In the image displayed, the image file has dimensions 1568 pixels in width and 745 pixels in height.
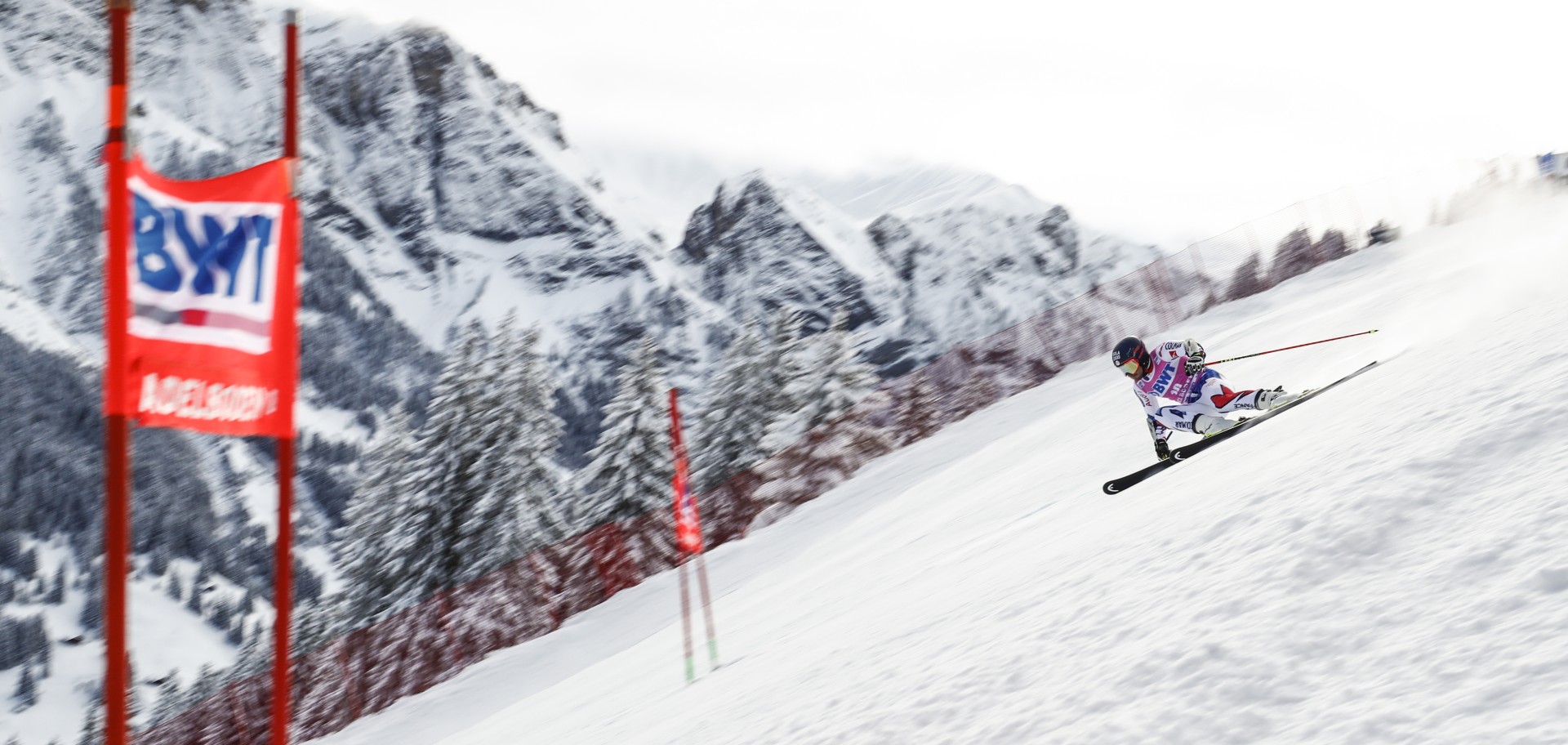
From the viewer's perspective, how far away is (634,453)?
95.9 ft

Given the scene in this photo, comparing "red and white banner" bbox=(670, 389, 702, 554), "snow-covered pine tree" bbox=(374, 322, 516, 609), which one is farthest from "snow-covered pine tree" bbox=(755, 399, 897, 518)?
"red and white banner" bbox=(670, 389, 702, 554)

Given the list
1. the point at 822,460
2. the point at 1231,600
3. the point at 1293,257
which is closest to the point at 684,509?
the point at 1231,600

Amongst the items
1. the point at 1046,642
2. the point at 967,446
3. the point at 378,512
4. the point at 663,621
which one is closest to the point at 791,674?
the point at 1046,642

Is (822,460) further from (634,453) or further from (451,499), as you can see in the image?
(451,499)

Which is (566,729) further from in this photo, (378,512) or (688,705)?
(378,512)

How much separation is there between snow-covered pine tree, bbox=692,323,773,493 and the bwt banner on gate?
90.8ft

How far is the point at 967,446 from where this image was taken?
21172 millimetres

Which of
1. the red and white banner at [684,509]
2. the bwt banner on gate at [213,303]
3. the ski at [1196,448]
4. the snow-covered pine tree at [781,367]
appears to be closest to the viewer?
the bwt banner on gate at [213,303]

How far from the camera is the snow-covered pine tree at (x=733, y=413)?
112 ft

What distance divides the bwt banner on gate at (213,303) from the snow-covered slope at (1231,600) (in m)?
3.43

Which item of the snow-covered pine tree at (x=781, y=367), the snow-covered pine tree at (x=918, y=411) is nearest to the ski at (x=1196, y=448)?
the snow-covered pine tree at (x=918, y=411)

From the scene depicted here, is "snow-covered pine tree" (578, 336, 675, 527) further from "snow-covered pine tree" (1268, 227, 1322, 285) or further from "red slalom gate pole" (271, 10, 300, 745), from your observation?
"red slalom gate pole" (271, 10, 300, 745)

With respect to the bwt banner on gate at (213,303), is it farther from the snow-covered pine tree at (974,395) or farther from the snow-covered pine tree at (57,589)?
the snow-covered pine tree at (57,589)

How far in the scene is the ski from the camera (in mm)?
9773
